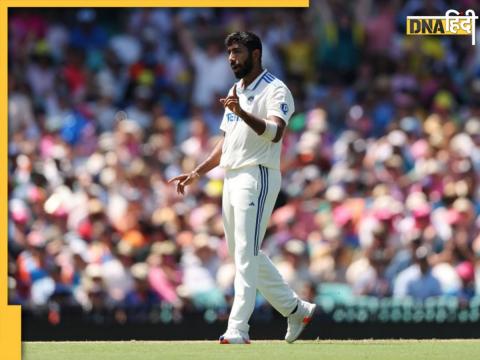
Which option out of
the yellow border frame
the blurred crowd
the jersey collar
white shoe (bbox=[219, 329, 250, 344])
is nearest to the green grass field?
white shoe (bbox=[219, 329, 250, 344])

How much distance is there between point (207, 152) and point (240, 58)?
18.4ft

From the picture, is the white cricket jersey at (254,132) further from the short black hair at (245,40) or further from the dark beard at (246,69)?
the short black hair at (245,40)

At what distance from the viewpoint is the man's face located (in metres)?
8.87

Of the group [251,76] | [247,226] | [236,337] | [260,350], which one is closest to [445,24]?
[251,76]

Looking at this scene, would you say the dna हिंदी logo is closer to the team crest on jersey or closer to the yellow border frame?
the yellow border frame

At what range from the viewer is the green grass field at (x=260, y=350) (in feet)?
27.4

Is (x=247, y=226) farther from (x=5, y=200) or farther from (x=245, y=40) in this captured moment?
(x=5, y=200)

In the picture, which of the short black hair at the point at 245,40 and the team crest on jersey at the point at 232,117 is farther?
the team crest on jersey at the point at 232,117

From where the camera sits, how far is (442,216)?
42.5 ft

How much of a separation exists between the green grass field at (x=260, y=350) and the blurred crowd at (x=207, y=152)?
169 centimetres

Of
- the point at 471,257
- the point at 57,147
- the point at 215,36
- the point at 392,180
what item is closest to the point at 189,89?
the point at 215,36

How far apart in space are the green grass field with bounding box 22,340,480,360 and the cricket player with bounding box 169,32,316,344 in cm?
29

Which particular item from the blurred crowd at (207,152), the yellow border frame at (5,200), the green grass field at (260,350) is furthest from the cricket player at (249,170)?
the blurred crowd at (207,152)

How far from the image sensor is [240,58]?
8.88 metres
